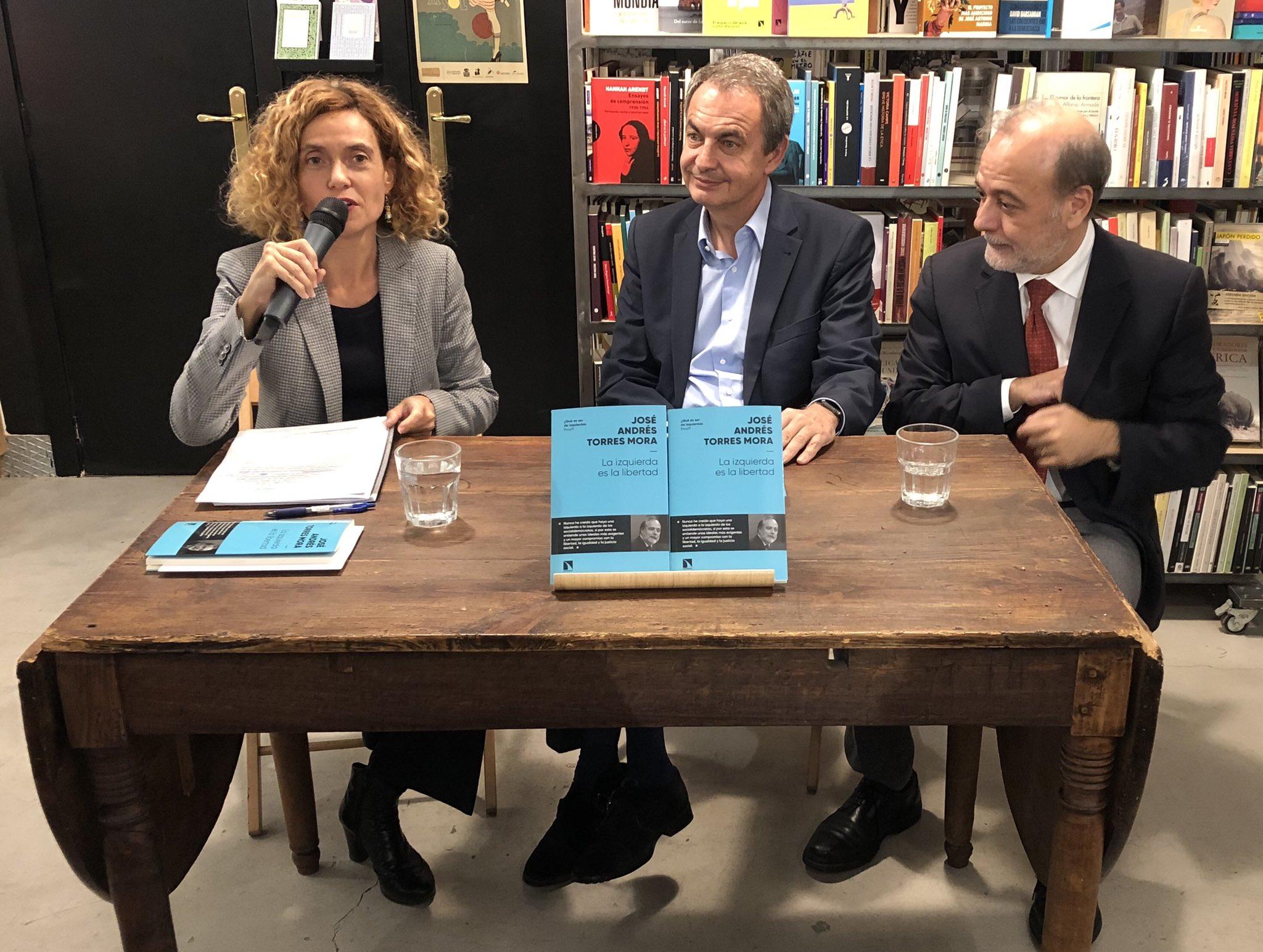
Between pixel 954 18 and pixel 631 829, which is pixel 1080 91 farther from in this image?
pixel 631 829

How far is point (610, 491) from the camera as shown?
1.58 meters

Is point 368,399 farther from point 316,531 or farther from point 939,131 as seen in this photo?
point 939,131

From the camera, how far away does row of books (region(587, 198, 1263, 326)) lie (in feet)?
9.98

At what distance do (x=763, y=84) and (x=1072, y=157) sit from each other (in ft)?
1.96

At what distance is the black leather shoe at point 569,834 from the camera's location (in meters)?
2.17

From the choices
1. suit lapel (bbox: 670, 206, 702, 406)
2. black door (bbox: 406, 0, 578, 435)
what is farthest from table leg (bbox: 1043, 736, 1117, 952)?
black door (bbox: 406, 0, 578, 435)

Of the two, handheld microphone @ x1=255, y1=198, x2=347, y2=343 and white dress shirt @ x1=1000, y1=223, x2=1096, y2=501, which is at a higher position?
handheld microphone @ x1=255, y1=198, x2=347, y2=343

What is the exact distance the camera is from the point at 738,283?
96.8 inches

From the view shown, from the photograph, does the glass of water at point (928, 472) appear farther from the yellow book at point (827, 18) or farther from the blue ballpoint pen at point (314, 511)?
the yellow book at point (827, 18)

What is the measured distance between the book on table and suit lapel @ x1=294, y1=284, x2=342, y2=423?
756 millimetres

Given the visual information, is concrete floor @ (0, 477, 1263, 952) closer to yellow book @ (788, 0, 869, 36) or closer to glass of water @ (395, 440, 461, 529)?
glass of water @ (395, 440, 461, 529)

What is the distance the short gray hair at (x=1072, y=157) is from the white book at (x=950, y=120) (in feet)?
2.79

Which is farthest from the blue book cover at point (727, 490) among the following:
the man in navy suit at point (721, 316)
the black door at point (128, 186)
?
the black door at point (128, 186)

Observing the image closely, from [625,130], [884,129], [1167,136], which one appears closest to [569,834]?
[625,130]
